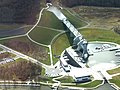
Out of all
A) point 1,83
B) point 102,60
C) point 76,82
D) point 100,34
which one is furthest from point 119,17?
point 1,83

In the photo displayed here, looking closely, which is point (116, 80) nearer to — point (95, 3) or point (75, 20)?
point (75, 20)

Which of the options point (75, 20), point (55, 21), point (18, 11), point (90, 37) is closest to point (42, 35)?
point (55, 21)

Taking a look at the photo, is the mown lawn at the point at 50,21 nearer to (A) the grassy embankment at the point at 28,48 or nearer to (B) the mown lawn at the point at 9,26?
(B) the mown lawn at the point at 9,26

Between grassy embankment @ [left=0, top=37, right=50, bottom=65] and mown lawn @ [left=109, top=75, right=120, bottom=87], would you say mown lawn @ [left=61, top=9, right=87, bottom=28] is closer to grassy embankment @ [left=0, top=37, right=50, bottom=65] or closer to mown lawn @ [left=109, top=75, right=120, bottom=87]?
grassy embankment @ [left=0, top=37, right=50, bottom=65]

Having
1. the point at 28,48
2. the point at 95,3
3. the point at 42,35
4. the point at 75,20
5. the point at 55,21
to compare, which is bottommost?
the point at 28,48

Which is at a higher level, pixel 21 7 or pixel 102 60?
pixel 21 7

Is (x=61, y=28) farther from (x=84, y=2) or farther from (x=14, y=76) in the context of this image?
(x=14, y=76)

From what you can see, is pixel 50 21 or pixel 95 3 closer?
pixel 50 21

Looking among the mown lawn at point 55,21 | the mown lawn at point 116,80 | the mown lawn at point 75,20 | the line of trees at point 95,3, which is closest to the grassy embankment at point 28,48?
the mown lawn at point 55,21
